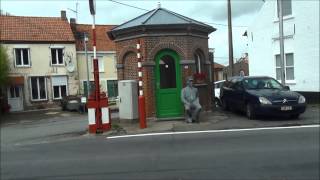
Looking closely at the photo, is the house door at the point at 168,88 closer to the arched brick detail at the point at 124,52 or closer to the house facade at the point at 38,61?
the arched brick detail at the point at 124,52

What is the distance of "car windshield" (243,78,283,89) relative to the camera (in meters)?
18.6

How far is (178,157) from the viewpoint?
413 inches

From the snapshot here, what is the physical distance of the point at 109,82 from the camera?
5181cm

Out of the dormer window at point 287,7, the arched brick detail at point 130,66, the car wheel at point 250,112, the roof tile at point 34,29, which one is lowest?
the car wheel at point 250,112

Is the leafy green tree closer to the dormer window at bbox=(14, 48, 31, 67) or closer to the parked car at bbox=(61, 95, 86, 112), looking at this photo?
the dormer window at bbox=(14, 48, 31, 67)

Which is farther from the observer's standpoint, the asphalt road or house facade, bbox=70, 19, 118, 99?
house facade, bbox=70, 19, 118, 99

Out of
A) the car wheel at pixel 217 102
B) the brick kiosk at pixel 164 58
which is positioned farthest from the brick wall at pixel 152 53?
the car wheel at pixel 217 102

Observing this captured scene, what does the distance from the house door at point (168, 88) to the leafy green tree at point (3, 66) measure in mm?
24799

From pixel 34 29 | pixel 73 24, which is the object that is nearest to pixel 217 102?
pixel 34 29

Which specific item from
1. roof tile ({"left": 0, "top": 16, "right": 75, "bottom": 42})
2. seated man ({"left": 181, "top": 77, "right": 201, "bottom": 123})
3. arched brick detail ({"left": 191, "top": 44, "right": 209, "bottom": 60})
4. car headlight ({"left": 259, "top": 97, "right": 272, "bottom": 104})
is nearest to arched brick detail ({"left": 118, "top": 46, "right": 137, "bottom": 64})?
arched brick detail ({"left": 191, "top": 44, "right": 209, "bottom": 60})

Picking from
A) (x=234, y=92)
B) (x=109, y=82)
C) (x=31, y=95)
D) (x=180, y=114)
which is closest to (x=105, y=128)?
(x=180, y=114)

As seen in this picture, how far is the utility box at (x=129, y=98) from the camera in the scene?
17.8 meters

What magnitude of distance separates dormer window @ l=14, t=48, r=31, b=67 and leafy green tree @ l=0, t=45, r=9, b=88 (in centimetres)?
323

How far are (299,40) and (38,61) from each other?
27.0m
